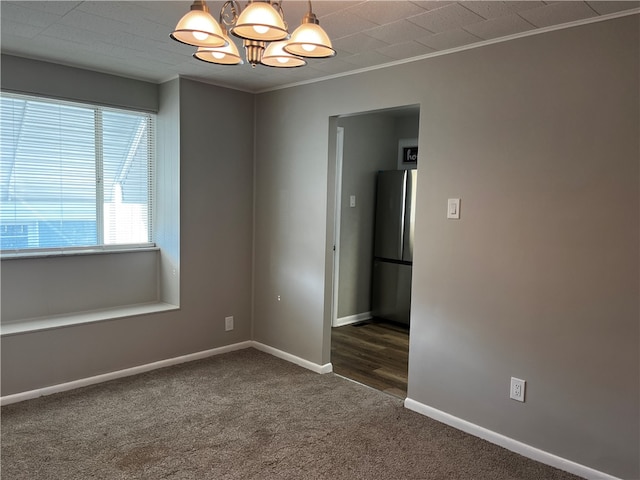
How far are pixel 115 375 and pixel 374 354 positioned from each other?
2.13 m

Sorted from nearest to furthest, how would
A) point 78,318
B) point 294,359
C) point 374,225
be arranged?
point 78,318
point 294,359
point 374,225

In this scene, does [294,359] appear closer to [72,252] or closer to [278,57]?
[72,252]

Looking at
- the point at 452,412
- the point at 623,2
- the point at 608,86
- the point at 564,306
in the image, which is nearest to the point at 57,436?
the point at 452,412

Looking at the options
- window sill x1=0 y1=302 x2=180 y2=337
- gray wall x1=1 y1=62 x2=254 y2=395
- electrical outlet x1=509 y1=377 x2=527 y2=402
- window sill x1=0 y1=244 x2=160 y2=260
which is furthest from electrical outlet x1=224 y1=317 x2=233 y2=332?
electrical outlet x1=509 y1=377 x2=527 y2=402

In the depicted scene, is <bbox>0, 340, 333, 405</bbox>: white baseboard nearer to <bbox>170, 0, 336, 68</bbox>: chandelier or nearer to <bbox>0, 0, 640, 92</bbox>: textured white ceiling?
<bbox>0, 0, 640, 92</bbox>: textured white ceiling

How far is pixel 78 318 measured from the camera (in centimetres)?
350

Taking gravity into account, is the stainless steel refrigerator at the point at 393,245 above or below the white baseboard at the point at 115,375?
above

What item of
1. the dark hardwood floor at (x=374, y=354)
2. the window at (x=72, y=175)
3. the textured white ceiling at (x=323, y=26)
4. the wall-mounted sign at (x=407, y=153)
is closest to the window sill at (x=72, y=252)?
the window at (x=72, y=175)

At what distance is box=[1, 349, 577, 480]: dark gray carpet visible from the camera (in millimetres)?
2432

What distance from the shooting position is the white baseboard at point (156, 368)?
317 cm

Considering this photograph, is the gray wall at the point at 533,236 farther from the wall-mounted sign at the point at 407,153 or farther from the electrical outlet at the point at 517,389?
the wall-mounted sign at the point at 407,153

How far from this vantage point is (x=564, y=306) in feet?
8.13

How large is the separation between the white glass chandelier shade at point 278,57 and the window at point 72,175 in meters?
2.25

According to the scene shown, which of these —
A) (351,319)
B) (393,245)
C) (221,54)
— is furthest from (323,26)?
(351,319)
